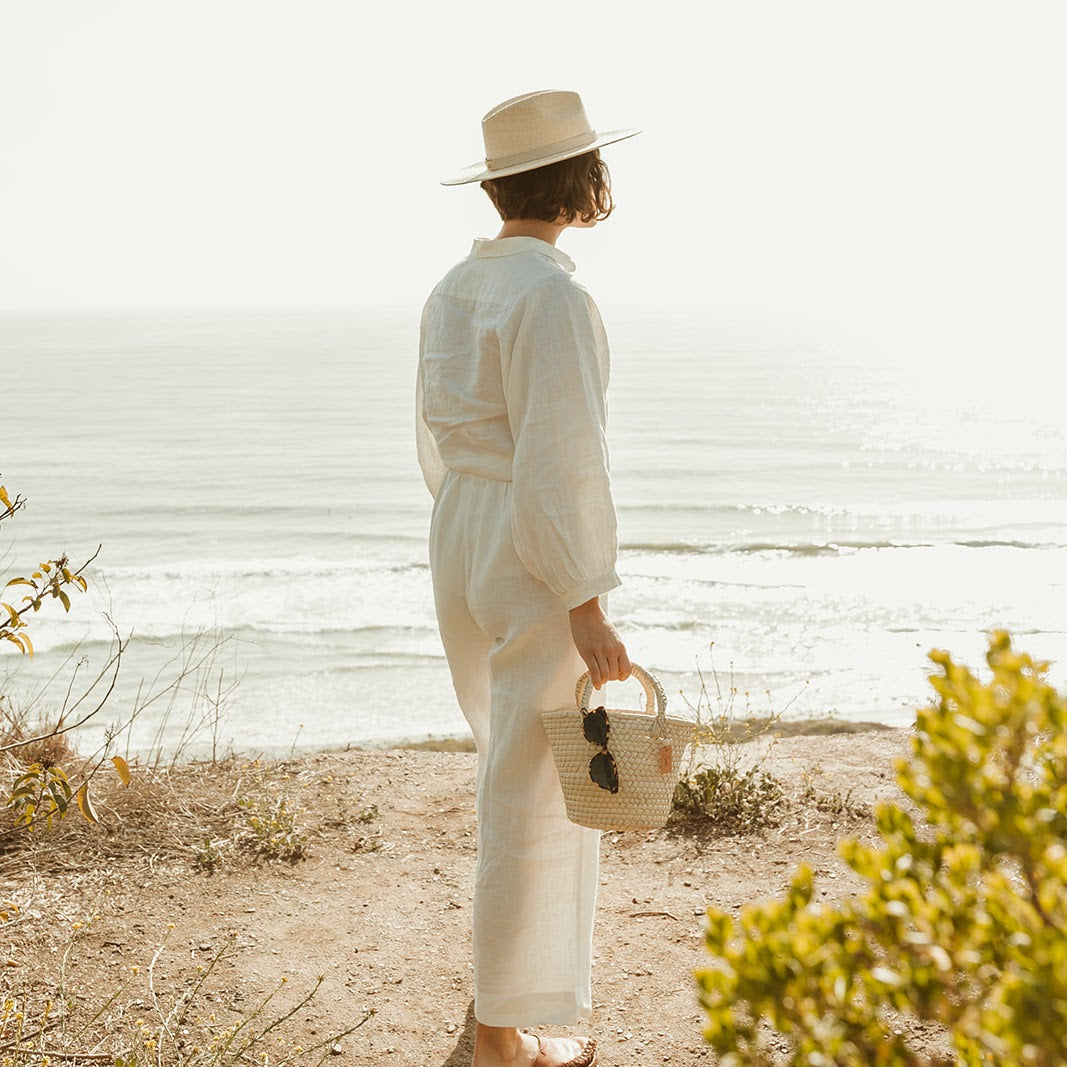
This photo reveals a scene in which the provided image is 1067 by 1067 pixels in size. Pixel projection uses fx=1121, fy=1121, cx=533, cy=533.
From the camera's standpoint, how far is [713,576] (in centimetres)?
1298

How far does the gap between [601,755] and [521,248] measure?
1.14 meters

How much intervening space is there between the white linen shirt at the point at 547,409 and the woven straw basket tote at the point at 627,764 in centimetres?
29

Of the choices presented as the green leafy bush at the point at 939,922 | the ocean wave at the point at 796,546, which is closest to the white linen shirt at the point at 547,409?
the green leafy bush at the point at 939,922

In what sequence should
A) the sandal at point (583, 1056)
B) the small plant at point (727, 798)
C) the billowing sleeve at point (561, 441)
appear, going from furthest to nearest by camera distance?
the small plant at point (727, 798), the sandal at point (583, 1056), the billowing sleeve at point (561, 441)

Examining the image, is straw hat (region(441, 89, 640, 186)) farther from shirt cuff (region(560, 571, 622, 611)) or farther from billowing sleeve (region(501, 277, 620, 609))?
shirt cuff (region(560, 571, 622, 611))

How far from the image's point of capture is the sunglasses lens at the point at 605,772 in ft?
7.93

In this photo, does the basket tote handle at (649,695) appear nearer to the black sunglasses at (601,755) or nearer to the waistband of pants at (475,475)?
the black sunglasses at (601,755)

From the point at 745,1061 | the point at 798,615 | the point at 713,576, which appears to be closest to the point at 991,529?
the point at 713,576

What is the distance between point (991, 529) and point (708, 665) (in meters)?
8.43

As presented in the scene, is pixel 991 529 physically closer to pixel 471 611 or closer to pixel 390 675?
pixel 390 675

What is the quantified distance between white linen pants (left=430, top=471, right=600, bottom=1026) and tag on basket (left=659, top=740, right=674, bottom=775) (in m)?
0.26

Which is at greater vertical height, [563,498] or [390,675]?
[563,498]

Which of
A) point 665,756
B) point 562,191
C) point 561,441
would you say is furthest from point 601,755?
point 562,191

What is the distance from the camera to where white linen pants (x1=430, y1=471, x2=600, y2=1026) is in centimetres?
255
